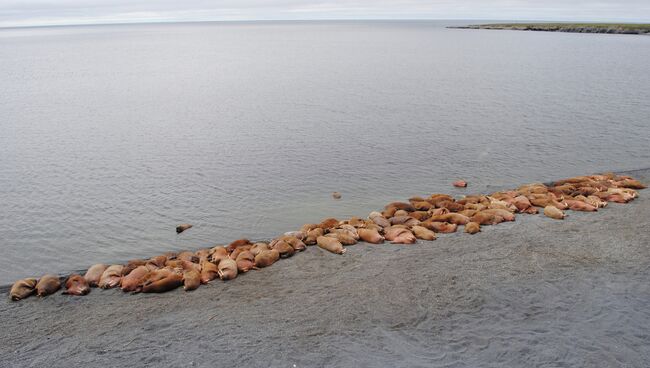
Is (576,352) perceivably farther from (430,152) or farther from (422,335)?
(430,152)

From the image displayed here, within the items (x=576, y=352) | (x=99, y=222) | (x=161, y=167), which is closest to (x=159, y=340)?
(x=576, y=352)

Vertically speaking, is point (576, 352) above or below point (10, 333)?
below

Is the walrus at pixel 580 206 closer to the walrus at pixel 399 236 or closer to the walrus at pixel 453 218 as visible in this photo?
the walrus at pixel 453 218

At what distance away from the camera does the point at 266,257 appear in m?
13.4

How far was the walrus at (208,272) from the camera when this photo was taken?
1248 centimetres

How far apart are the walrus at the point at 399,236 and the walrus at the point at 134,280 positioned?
6.59m

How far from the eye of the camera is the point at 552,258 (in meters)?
13.3

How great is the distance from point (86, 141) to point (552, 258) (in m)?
25.2

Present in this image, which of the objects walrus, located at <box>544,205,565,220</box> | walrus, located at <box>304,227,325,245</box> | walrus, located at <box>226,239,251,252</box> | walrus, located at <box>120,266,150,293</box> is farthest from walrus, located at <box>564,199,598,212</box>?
walrus, located at <box>120,266,150,293</box>

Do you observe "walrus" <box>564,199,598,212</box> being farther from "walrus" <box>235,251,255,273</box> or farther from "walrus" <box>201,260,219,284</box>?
"walrus" <box>201,260,219,284</box>

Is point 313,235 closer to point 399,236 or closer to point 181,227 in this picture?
point 399,236

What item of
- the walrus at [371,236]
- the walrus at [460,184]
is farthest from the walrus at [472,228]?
the walrus at [460,184]

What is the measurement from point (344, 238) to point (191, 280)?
4414 millimetres

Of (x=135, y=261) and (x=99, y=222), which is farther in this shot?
(x=99, y=222)
